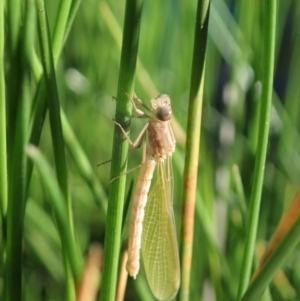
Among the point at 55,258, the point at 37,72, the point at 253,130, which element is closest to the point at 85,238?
the point at 55,258

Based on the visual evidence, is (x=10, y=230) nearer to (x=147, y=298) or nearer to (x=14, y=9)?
(x=14, y=9)

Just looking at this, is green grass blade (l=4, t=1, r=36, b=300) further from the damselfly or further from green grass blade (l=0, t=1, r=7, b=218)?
the damselfly

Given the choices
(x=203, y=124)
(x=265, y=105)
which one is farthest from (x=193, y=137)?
(x=203, y=124)

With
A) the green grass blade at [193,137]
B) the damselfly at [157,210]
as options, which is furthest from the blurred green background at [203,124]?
the green grass blade at [193,137]

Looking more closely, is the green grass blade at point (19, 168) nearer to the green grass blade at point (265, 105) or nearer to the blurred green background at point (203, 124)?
the green grass blade at point (265, 105)

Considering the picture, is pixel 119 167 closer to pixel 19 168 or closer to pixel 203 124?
pixel 19 168

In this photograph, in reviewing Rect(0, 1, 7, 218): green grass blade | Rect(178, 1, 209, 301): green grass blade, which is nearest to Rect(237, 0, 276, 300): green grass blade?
Rect(178, 1, 209, 301): green grass blade
